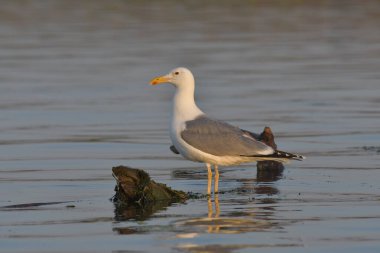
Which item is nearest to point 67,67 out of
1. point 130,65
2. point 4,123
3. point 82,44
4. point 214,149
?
point 130,65

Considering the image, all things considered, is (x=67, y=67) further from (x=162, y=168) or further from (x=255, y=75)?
(x=162, y=168)

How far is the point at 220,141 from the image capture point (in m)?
14.7

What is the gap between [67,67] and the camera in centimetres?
3297

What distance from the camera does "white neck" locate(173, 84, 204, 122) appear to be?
49.1 feet

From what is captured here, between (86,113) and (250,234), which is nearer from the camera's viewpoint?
(250,234)

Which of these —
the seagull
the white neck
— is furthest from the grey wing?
the white neck

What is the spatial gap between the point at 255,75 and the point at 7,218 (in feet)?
57.7

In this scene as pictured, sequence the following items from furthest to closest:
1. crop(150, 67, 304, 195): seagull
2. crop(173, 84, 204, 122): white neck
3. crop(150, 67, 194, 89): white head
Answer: crop(150, 67, 194, 89): white head
crop(173, 84, 204, 122): white neck
crop(150, 67, 304, 195): seagull

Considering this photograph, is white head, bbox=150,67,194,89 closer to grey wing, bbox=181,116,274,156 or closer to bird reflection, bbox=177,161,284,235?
grey wing, bbox=181,116,274,156

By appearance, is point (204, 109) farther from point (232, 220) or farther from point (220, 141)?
point (232, 220)

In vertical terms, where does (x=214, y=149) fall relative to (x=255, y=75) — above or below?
below

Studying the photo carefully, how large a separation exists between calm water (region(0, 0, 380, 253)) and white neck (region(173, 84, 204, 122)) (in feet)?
2.95

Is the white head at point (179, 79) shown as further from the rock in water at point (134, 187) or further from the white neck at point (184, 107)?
the rock in water at point (134, 187)

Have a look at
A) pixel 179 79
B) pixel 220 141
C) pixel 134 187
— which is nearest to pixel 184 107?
pixel 179 79
